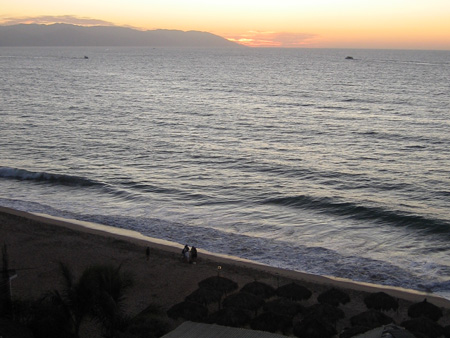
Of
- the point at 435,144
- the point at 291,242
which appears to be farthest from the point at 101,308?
the point at 435,144

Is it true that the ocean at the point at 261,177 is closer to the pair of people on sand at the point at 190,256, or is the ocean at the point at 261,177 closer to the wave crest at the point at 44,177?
the wave crest at the point at 44,177

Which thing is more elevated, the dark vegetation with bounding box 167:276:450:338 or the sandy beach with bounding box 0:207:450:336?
the dark vegetation with bounding box 167:276:450:338

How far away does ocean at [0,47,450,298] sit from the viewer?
79.9 feet

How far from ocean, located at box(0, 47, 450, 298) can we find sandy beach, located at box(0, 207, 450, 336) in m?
1.31

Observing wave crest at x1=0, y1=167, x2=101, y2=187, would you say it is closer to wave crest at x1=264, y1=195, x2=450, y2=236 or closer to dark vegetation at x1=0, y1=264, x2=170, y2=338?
wave crest at x1=264, y1=195, x2=450, y2=236

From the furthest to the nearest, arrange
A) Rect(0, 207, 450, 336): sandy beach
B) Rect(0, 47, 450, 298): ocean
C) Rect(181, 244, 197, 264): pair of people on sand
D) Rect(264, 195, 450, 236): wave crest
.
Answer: Rect(264, 195, 450, 236): wave crest
Rect(0, 47, 450, 298): ocean
Rect(181, 244, 197, 264): pair of people on sand
Rect(0, 207, 450, 336): sandy beach

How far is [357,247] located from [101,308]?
47.8ft

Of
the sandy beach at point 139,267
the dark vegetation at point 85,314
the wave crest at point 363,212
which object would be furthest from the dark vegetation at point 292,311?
the wave crest at point 363,212

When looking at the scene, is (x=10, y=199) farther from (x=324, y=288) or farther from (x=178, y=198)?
(x=324, y=288)

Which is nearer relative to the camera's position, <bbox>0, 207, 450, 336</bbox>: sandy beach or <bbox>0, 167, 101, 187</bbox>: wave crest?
<bbox>0, 207, 450, 336</bbox>: sandy beach

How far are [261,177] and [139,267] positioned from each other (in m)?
16.7

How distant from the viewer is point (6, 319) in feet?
45.5

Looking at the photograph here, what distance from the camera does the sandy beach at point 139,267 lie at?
18.2 meters

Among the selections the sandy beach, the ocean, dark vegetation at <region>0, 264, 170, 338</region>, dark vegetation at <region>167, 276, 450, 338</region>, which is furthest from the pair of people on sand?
dark vegetation at <region>0, 264, 170, 338</region>
